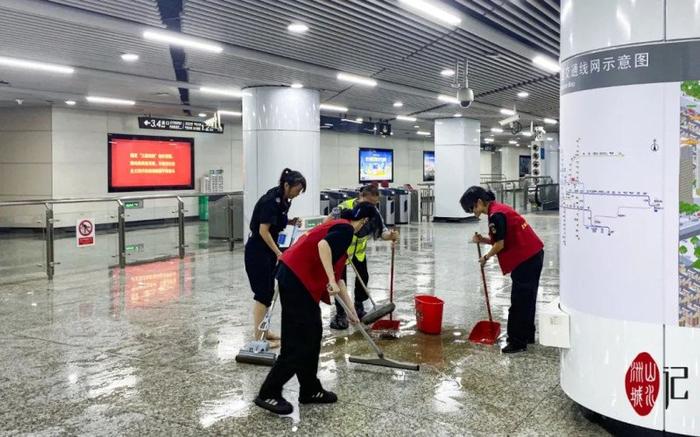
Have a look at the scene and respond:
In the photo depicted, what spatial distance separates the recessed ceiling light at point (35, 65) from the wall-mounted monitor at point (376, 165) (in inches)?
693

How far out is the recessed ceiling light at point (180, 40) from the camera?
25.2 ft

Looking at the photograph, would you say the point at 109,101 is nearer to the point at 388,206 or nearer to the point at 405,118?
the point at 388,206

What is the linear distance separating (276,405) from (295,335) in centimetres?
47

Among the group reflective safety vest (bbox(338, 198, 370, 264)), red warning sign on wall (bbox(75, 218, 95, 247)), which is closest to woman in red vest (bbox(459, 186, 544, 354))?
reflective safety vest (bbox(338, 198, 370, 264))

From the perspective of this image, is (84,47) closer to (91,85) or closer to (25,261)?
(91,85)

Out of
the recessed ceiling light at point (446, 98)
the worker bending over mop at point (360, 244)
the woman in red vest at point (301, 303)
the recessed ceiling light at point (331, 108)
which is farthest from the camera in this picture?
the recessed ceiling light at point (331, 108)

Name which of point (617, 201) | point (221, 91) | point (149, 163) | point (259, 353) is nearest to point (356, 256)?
point (259, 353)

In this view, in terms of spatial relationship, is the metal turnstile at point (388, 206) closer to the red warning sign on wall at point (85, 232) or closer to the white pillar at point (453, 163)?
the white pillar at point (453, 163)

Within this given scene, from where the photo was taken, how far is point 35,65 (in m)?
9.95

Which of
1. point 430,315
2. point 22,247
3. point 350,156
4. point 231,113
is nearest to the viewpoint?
point 430,315

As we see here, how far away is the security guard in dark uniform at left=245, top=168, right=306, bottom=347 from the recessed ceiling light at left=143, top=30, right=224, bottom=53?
144 inches

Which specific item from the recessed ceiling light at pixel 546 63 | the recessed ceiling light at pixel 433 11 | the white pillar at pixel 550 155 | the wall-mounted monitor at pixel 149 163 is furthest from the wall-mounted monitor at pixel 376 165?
the recessed ceiling light at pixel 433 11

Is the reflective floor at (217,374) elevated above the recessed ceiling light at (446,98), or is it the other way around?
the recessed ceiling light at (446,98)

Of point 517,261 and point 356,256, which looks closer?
point 517,261
